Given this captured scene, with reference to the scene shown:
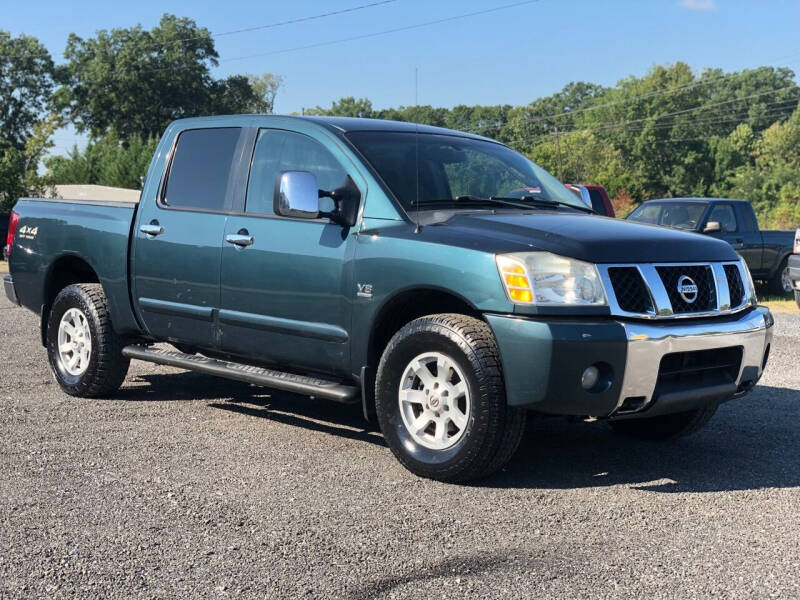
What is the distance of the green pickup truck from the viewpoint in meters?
4.58

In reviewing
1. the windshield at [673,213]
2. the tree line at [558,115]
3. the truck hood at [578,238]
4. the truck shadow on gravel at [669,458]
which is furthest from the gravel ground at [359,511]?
the tree line at [558,115]

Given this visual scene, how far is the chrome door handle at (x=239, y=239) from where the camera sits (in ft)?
18.9

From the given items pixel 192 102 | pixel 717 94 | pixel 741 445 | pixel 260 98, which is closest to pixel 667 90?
pixel 717 94

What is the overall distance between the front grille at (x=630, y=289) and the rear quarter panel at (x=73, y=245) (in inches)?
135

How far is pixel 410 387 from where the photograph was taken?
16.4 feet

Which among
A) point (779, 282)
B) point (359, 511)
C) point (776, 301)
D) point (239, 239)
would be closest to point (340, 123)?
point (239, 239)

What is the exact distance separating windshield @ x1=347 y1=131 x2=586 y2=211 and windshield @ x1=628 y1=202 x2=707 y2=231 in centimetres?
1012

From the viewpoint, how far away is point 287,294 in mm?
5543

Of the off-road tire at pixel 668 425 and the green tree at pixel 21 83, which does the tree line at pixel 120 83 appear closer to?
the green tree at pixel 21 83

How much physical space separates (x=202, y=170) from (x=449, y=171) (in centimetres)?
166

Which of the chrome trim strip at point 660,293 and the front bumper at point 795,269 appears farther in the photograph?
the front bumper at point 795,269

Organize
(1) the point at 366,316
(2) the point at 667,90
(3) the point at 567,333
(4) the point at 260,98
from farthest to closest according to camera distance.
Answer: (2) the point at 667,90 → (4) the point at 260,98 → (1) the point at 366,316 → (3) the point at 567,333

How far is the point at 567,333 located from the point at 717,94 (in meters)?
123

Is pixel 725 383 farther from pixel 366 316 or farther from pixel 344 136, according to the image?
pixel 344 136
